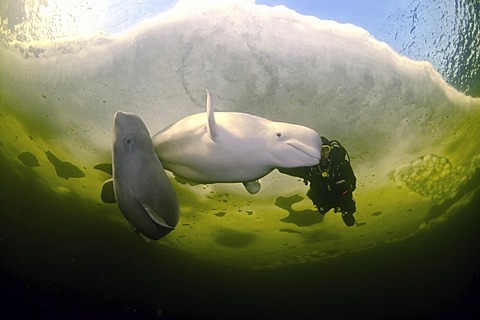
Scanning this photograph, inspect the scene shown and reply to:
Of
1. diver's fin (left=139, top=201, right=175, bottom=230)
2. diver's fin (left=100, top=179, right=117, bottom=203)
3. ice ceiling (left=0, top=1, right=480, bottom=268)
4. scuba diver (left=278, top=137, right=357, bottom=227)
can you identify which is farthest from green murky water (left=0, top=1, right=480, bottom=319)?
diver's fin (left=139, top=201, right=175, bottom=230)

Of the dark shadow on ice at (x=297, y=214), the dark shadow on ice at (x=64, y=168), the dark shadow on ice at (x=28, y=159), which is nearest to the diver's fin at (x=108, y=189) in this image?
the dark shadow on ice at (x=64, y=168)

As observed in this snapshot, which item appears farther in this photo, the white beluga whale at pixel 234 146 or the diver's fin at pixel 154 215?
the white beluga whale at pixel 234 146

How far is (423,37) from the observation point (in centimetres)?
707

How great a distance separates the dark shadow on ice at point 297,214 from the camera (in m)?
9.69

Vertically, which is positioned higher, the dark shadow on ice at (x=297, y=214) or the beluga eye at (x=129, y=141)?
the dark shadow on ice at (x=297, y=214)

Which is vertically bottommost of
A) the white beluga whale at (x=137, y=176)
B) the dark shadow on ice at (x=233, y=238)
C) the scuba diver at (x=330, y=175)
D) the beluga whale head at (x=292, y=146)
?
the white beluga whale at (x=137, y=176)

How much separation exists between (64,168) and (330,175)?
253 inches

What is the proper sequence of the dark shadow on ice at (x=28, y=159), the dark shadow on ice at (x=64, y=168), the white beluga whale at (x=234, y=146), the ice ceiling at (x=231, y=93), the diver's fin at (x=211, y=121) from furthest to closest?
1. the dark shadow on ice at (x=28, y=159)
2. the dark shadow on ice at (x=64, y=168)
3. the ice ceiling at (x=231, y=93)
4. the white beluga whale at (x=234, y=146)
5. the diver's fin at (x=211, y=121)

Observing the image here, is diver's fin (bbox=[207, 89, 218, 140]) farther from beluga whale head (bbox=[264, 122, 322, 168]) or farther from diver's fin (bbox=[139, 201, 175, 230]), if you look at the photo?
diver's fin (bbox=[139, 201, 175, 230])

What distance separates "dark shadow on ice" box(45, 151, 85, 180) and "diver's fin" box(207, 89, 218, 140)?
6236 mm

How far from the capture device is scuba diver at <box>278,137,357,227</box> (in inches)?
266

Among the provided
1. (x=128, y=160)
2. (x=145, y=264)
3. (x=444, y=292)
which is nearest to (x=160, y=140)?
(x=128, y=160)

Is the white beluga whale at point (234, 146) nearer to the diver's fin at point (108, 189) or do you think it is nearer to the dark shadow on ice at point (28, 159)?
the diver's fin at point (108, 189)

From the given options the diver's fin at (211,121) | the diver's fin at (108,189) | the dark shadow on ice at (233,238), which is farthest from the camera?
the dark shadow on ice at (233,238)
